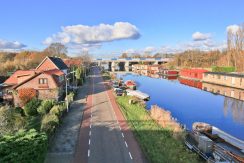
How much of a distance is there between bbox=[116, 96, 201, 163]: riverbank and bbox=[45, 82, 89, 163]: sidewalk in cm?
576

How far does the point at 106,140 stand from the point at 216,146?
9365 millimetres

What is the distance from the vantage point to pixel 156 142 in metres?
23.8

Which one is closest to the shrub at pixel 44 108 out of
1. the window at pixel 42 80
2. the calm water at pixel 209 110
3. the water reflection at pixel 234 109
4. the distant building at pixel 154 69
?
the window at pixel 42 80

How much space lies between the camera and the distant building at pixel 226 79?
69887 millimetres

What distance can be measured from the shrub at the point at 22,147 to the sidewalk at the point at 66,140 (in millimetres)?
3453

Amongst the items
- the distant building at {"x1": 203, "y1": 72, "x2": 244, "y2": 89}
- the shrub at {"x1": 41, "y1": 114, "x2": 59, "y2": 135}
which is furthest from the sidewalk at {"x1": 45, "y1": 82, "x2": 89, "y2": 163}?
the distant building at {"x1": 203, "y1": 72, "x2": 244, "y2": 89}

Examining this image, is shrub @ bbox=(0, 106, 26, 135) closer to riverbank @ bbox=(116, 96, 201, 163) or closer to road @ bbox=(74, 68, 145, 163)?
road @ bbox=(74, 68, 145, 163)

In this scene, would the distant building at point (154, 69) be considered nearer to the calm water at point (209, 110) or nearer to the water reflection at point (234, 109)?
the calm water at point (209, 110)

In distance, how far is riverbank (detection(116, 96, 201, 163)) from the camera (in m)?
20.4

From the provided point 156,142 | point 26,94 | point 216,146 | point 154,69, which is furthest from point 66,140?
point 154,69

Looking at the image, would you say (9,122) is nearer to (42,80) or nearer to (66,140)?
(66,140)

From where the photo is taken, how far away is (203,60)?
125 meters

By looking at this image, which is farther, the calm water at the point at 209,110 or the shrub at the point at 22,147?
the calm water at the point at 209,110

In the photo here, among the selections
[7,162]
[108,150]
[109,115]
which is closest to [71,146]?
[108,150]
